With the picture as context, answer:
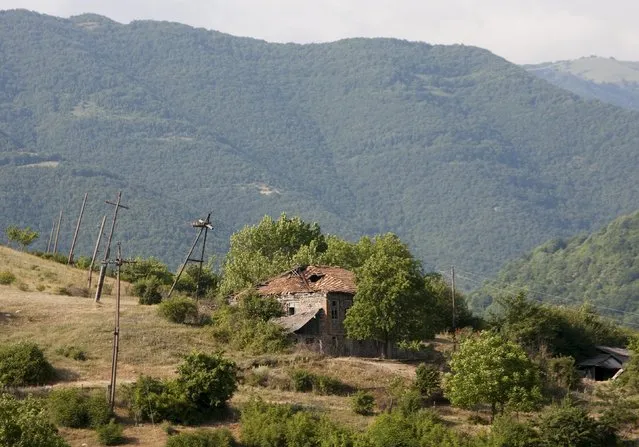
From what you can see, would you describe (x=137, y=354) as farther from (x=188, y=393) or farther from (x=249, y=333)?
(x=188, y=393)

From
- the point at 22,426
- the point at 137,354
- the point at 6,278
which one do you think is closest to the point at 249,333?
the point at 137,354

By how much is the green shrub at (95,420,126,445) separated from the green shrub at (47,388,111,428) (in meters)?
1.06

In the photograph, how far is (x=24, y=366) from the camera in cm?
7344

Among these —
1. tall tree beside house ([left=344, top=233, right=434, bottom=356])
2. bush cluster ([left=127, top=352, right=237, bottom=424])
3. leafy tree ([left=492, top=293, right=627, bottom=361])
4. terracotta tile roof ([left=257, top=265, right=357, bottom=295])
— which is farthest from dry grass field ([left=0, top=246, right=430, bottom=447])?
leafy tree ([left=492, top=293, right=627, bottom=361])

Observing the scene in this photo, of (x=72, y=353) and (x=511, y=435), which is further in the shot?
(x=72, y=353)

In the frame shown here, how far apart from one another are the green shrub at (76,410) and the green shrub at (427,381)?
809 inches

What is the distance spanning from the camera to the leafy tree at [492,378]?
76.2 meters

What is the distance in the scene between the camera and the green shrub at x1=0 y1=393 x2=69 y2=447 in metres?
56.5

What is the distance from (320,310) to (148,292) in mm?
15995

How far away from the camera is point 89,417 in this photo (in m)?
68.9

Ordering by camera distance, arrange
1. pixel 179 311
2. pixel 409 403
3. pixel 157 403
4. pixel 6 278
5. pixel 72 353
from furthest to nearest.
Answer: pixel 6 278 → pixel 179 311 → pixel 72 353 → pixel 409 403 → pixel 157 403

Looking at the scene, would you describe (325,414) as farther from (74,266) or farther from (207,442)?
(74,266)


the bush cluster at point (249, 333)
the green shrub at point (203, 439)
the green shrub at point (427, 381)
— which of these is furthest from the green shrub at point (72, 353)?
the green shrub at point (427, 381)

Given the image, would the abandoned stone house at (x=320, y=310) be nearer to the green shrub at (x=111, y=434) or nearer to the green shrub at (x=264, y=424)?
the green shrub at (x=264, y=424)
